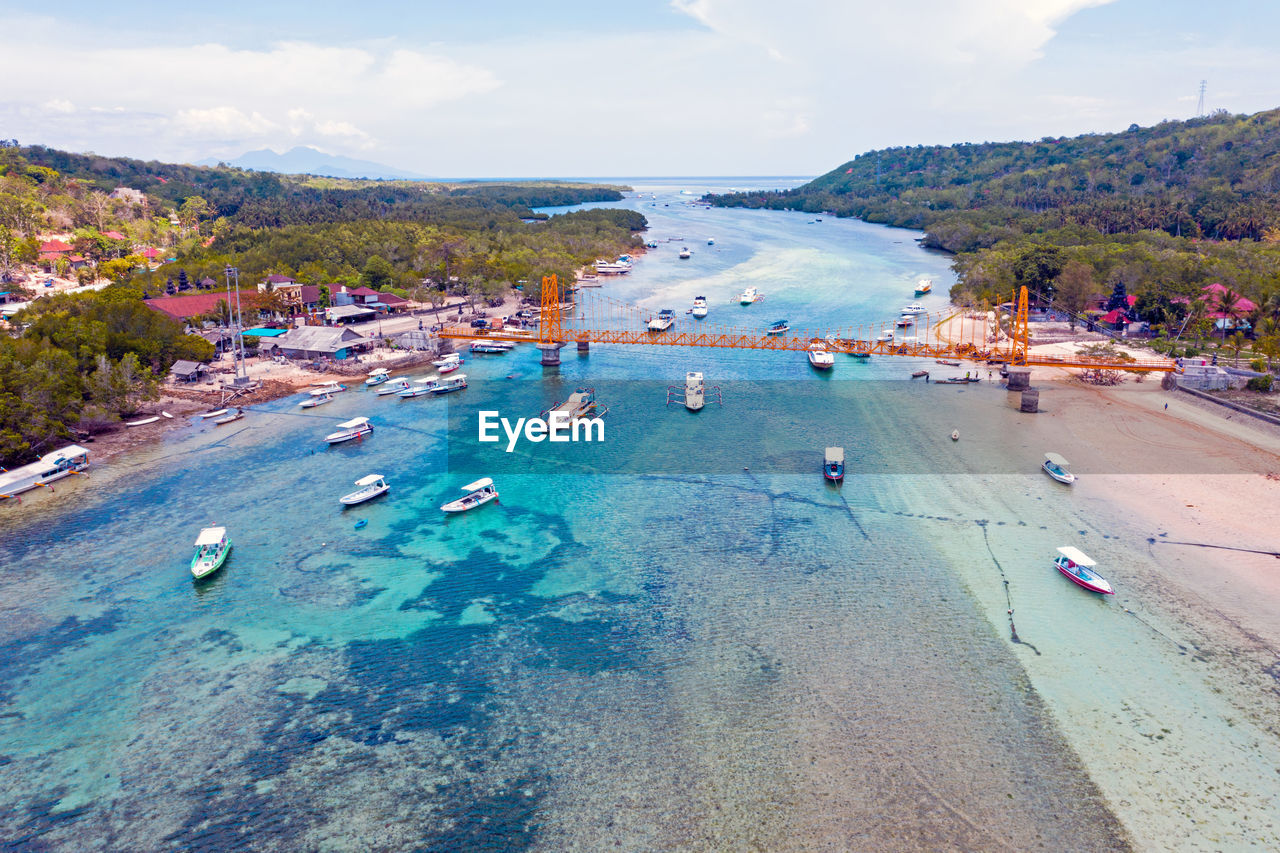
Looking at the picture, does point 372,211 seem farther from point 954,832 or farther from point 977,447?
point 954,832

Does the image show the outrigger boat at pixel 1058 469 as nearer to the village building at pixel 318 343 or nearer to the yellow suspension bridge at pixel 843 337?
the yellow suspension bridge at pixel 843 337

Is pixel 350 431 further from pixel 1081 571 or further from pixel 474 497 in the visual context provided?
pixel 1081 571

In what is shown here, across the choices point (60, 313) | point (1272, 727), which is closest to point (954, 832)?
point (1272, 727)

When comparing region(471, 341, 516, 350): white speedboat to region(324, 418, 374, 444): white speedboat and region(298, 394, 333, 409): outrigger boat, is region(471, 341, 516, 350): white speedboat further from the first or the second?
region(324, 418, 374, 444): white speedboat

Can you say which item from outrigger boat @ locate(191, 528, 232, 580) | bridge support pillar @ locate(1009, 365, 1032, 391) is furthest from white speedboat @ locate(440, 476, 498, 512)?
bridge support pillar @ locate(1009, 365, 1032, 391)

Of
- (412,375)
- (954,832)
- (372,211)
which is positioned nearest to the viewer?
(954,832)

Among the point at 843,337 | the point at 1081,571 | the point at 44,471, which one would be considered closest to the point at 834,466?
the point at 1081,571

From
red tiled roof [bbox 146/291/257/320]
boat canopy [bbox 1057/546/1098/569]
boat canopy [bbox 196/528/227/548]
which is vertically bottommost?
boat canopy [bbox 196/528/227/548]
